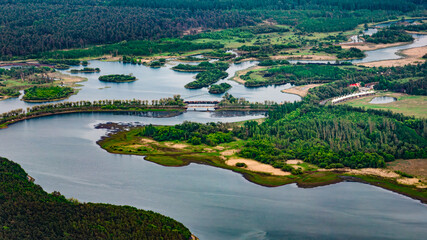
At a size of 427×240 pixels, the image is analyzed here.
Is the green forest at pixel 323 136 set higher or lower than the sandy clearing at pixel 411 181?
higher

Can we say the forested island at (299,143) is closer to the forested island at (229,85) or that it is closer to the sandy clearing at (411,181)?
the forested island at (229,85)

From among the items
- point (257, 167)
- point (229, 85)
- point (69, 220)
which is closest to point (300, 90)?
point (229, 85)

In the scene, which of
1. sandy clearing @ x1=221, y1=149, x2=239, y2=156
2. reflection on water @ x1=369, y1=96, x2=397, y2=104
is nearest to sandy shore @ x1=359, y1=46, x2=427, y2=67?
reflection on water @ x1=369, y1=96, x2=397, y2=104

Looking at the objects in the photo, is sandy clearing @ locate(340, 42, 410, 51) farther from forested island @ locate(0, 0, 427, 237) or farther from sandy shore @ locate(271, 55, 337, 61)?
sandy shore @ locate(271, 55, 337, 61)

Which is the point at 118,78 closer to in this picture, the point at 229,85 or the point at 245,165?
the point at 229,85

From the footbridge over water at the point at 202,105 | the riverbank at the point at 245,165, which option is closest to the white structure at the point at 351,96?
the footbridge over water at the point at 202,105

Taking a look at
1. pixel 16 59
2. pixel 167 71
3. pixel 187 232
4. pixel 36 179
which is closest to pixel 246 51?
pixel 167 71
